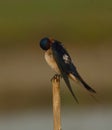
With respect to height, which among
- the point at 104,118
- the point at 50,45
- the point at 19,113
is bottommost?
the point at 50,45

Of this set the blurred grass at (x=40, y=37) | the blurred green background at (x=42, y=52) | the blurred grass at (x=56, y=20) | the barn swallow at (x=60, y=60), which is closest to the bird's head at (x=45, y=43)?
the barn swallow at (x=60, y=60)

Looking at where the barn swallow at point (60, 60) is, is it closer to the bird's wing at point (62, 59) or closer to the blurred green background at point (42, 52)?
the bird's wing at point (62, 59)

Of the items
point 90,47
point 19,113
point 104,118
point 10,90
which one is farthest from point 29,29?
point 104,118

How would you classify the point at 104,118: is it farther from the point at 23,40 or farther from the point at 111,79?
the point at 23,40

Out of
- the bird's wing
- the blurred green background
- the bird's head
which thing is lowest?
the bird's wing

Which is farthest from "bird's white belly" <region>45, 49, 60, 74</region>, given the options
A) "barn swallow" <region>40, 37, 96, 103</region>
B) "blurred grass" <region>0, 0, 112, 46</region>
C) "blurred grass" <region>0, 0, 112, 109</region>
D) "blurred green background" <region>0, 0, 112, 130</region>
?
"blurred grass" <region>0, 0, 112, 46</region>

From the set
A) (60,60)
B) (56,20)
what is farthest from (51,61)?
(56,20)

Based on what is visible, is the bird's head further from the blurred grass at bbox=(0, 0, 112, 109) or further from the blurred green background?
the blurred grass at bbox=(0, 0, 112, 109)

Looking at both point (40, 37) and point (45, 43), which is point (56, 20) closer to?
point (40, 37)
